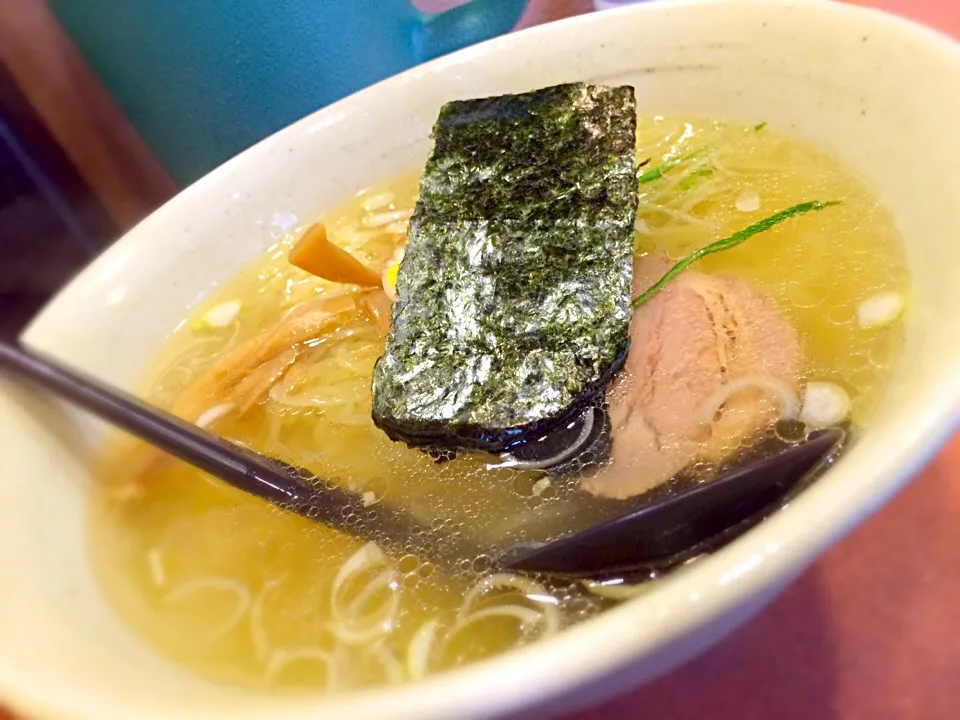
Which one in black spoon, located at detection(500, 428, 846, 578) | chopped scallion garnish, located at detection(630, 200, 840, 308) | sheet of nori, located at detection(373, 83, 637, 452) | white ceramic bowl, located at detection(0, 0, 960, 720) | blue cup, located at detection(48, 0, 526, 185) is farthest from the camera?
blue cup, located at detection(48, 0, 526, 185)

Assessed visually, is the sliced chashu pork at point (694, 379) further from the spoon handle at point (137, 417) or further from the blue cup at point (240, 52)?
the blue cup at point (240, 52)

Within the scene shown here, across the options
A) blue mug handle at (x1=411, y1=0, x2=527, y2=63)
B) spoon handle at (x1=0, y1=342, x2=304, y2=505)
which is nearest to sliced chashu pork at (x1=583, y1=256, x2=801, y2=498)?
spoon handle at (x1=0, y1=342, x2=304, y2=505)

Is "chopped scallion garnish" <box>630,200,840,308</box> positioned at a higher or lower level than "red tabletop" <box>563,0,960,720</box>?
higher

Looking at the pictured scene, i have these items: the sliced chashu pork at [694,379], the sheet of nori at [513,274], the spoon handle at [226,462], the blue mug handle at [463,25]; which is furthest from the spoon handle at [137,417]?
the blue mug handle at [463,25]

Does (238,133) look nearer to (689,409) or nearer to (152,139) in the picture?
(152,139)

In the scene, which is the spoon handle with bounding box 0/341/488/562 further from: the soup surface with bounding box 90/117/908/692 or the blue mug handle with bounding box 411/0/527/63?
the blue mug handle with bounding box 411/0/527/63

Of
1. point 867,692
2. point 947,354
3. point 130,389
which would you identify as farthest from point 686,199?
point 130,389
